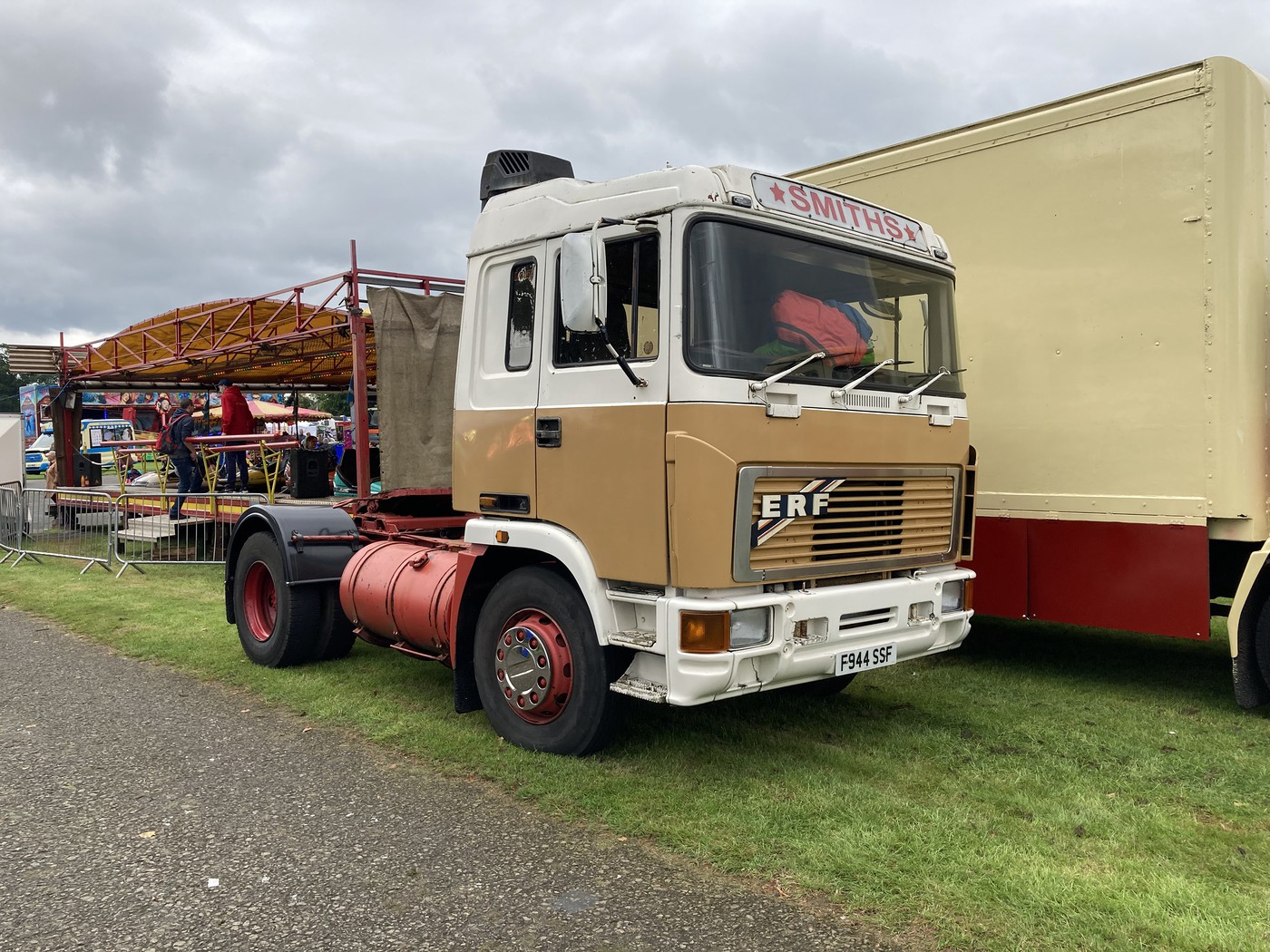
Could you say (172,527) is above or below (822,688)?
above

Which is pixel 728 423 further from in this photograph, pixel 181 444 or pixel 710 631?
pixel 181 444

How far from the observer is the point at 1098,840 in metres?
3.84

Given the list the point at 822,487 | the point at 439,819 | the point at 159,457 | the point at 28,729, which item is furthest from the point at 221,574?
the point at 822,487

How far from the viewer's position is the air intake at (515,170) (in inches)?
211

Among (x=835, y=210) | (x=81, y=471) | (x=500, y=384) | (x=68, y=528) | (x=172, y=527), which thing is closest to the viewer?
(x=835, y=210)

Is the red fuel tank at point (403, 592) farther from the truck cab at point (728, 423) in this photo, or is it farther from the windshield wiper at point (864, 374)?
the windshield wiper at point (864, 374)

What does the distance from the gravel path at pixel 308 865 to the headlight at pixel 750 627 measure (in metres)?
0.93

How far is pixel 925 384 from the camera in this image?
490cm

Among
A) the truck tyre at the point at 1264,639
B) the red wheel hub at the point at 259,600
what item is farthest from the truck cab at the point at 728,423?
the red wheel hub at the point at 259,600

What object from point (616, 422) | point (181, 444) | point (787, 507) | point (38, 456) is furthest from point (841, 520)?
point (38, 456)

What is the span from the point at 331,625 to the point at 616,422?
11.2 ft

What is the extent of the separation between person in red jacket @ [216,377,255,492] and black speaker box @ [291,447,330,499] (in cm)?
259

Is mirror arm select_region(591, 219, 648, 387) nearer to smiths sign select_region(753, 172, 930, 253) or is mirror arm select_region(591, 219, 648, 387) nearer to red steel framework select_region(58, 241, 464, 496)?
smiths sign select_region(753, 172, 930, 253)

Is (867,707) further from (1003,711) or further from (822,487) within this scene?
(822,487)
